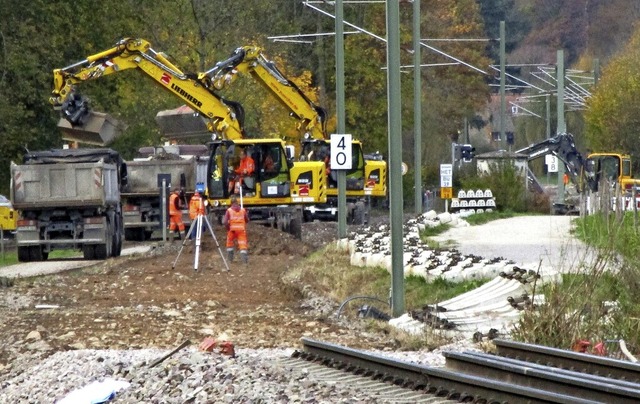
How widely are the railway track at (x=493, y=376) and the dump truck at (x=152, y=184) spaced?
105ft

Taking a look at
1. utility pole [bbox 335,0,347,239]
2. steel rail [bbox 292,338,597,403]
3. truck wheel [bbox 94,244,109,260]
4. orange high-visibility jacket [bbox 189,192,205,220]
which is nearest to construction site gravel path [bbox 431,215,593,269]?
utility pole [bbox 335,0,347,239]

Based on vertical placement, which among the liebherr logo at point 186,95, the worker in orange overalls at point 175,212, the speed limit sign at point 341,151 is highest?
the liebherr logo at point 186,95

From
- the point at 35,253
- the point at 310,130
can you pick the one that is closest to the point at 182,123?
the point at 310,130

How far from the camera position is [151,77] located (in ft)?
133

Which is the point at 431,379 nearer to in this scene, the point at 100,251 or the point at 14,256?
the point at 100,251

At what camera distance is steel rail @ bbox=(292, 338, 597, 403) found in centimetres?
1069

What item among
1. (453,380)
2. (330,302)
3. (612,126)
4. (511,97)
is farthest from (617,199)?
(511,97)

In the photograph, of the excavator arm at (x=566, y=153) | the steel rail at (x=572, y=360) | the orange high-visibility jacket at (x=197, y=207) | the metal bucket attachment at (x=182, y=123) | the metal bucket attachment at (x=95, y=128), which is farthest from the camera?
the excavator arm at (x=566, y=153)

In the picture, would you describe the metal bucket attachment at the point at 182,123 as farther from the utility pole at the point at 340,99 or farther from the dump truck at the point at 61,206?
the utility pole at the point at 340,99

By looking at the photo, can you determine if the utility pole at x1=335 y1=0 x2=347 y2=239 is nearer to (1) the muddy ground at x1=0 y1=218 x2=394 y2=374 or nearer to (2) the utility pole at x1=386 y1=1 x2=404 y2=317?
(1) the muddy ground at x1=0 y1=218 x2=394 y2=374

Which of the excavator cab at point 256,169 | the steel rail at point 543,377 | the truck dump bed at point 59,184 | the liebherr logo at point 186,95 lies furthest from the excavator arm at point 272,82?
the steel rail at point 543,377

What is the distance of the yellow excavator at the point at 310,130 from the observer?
43.0 meters

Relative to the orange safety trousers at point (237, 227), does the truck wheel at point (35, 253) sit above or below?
below

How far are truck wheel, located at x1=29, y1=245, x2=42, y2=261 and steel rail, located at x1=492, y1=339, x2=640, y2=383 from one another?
908 inches
